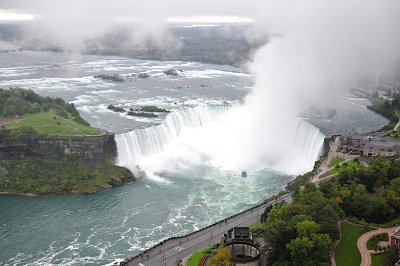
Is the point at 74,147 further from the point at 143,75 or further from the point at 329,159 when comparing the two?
the point at 143,75

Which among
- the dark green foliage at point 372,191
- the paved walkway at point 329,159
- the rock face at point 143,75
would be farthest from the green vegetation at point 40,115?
the rock face at point 143,75

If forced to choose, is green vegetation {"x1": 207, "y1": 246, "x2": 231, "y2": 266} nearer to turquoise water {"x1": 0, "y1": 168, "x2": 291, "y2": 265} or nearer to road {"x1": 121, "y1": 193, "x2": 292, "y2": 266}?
road {"x1": 121, "y1": 193, "x2": 292, "y2": 266}

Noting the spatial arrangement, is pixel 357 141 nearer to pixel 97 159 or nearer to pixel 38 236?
pixel 97 159

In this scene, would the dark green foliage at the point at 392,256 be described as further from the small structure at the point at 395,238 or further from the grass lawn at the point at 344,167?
the grass lawn at the point at 344,167

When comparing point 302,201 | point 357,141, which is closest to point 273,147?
point 357,141

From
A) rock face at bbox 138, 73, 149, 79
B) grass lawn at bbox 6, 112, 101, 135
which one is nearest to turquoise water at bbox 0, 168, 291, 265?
grass lawn at bbox 6, 112, 101, 135

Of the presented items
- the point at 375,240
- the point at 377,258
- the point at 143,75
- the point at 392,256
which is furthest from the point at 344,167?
the point at 143,75

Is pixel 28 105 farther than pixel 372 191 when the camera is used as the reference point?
Yes
